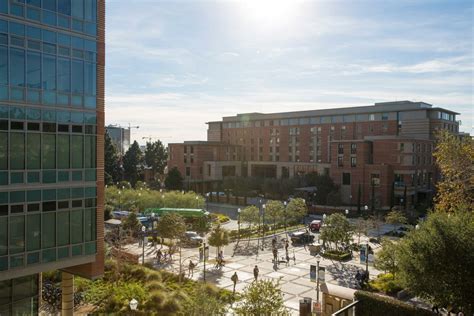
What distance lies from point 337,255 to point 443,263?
14902 mm

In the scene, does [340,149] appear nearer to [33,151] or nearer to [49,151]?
[49,151]

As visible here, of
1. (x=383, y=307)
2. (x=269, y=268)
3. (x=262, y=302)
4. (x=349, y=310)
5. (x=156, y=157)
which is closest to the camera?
(x=262, y=302)

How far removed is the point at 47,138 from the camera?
623 inches

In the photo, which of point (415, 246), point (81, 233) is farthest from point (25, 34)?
point (415, 246)

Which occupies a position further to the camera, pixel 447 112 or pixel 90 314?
pixel 447 112

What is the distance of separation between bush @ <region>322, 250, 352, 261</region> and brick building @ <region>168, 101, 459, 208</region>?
28.4 meters

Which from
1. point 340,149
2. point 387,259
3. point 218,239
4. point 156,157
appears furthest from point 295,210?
point 156,157

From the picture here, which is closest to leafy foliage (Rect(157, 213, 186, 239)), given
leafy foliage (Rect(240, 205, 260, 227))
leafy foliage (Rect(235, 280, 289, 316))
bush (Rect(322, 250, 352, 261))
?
leafy foliage (Rect(240, 205, 260, 227))

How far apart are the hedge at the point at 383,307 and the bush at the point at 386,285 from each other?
482cm

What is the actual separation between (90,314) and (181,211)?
79.5 feet

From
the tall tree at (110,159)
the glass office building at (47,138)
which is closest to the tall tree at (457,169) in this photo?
the glass office building at (47,138)

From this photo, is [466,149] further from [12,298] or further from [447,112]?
[447,112]

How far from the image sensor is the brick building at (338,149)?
6000 centimetres

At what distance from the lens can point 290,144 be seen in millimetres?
83562
